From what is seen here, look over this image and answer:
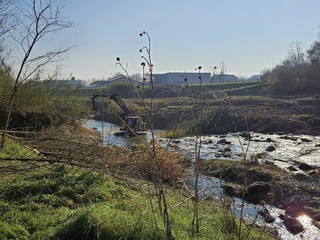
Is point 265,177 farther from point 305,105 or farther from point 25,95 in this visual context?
point 305,105

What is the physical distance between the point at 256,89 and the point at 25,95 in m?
41.0

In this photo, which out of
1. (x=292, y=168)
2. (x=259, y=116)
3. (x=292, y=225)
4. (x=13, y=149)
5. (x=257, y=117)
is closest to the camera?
(x=292, y=225)

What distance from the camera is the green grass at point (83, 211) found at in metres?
4.64

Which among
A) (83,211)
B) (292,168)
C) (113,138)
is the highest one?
(83,211)

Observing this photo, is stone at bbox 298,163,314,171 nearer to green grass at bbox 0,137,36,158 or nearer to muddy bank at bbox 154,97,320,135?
muddy bank at bbox 154,97,320,135

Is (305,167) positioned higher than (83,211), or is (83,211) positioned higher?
(83,211)

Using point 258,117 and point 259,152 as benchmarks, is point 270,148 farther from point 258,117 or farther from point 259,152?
point 258,117

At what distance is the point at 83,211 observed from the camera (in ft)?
16.2

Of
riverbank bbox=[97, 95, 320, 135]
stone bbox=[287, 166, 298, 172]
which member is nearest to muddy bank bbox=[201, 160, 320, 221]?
stone bbox=[287, 166, 298, 172]

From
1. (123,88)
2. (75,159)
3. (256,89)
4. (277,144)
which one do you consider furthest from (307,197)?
(256,89)

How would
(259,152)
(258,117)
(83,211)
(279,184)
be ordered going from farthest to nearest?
(258,117) → (259,152) → (279,184) → (83,211)

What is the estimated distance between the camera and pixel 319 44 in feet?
156

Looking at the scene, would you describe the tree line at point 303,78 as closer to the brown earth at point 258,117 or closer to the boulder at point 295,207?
the brown earth at point 258,117

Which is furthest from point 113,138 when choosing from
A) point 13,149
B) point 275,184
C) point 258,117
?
point 13,149
